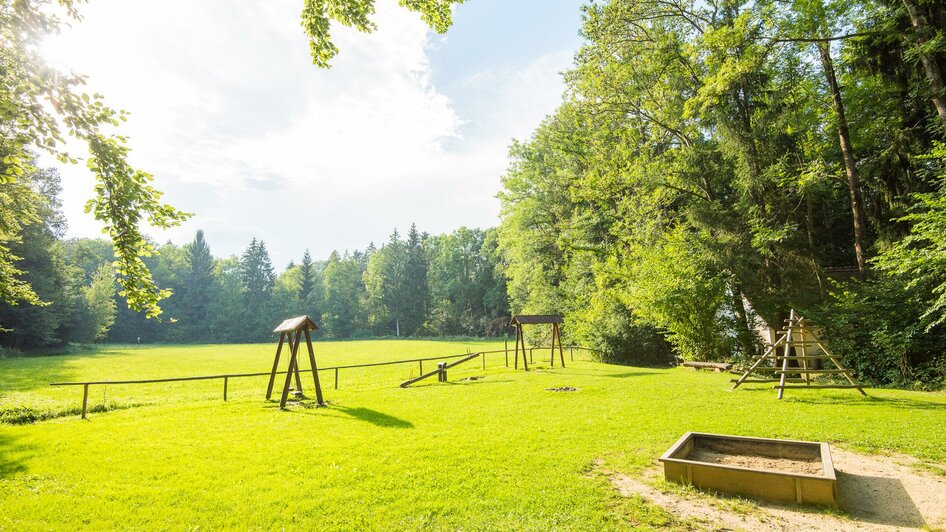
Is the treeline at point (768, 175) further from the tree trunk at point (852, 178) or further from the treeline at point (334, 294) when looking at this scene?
the treeline at point (334, 294)

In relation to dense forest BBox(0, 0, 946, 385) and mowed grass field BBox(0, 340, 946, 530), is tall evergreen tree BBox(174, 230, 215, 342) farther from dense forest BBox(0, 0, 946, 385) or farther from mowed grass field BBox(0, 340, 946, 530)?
mowed grass field BBox(0, 340, 946, 530)

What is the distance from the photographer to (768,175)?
2008 centimetres

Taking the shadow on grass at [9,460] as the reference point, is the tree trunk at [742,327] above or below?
above

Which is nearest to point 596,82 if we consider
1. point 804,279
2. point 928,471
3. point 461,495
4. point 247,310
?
point 804,279

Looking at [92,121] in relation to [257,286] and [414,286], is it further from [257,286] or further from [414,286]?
[257,286]

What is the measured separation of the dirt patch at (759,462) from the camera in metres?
6.69

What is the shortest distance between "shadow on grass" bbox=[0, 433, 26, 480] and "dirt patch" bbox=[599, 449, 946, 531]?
32.2 feet

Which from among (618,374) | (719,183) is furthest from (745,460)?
(719,183)

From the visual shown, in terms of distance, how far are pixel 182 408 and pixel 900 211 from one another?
26.1 meters

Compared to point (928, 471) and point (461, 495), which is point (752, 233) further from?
point (461, 495)

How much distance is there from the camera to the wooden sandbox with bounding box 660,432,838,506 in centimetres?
574

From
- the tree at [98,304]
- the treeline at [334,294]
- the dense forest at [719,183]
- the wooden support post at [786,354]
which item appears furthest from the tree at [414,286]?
the wooden support post at [786,354]

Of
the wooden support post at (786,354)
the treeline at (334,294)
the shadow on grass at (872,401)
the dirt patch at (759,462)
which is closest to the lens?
the dirt patch at (759,462)

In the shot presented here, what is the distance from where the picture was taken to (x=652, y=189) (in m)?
26.2
